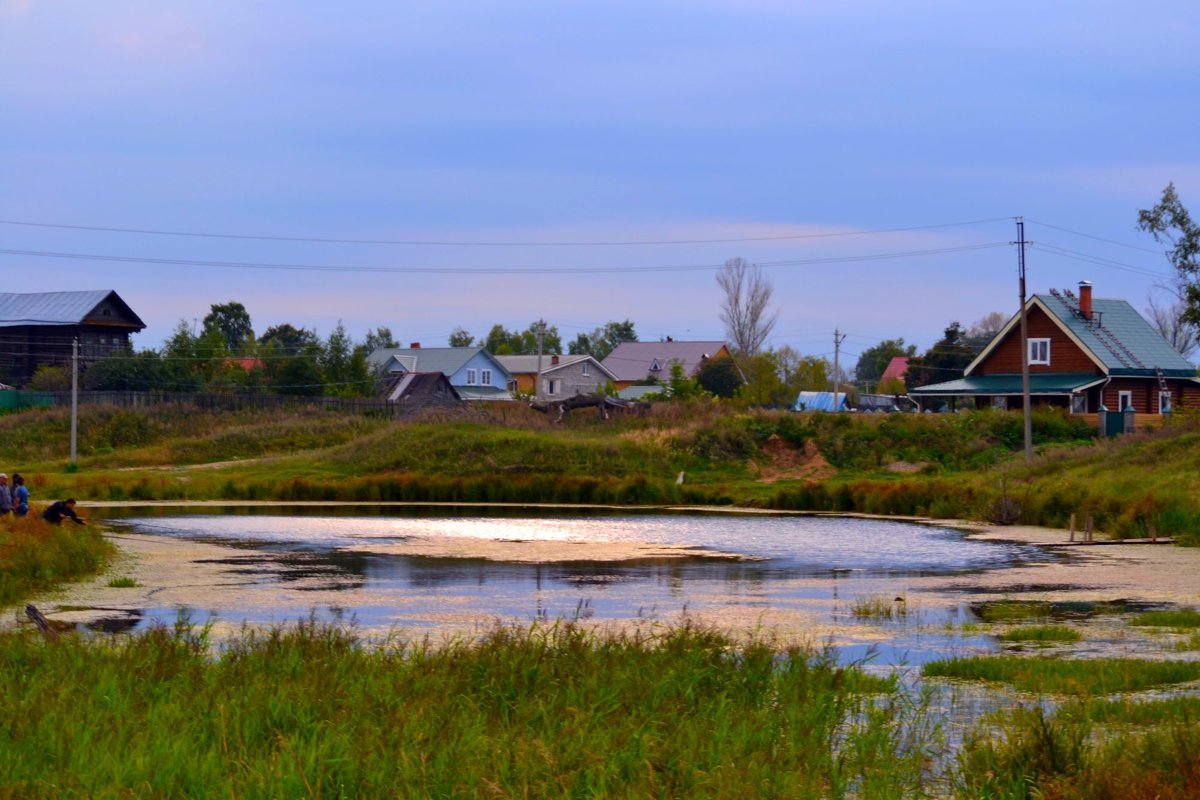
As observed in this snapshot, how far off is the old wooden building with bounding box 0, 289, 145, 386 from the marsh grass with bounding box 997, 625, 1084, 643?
84.8 metres

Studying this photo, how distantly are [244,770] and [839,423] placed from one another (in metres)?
55.6

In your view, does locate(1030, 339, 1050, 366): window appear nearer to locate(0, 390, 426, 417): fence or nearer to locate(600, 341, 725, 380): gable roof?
locate(0, 390, 426, 417): fence

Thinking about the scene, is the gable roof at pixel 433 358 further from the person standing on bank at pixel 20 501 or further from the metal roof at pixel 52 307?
the person standing on bank at pixel 20 501

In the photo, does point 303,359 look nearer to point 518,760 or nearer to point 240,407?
point 240,407

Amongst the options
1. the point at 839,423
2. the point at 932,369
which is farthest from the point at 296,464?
the point at 932,369

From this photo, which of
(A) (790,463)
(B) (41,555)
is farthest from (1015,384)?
(B) (41,555)

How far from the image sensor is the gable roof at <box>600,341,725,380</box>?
14000cm

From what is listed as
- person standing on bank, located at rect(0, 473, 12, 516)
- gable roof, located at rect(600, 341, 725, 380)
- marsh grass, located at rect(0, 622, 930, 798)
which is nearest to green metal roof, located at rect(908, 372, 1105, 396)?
person standing on bank, located at rect(0, 473, 12, 516)

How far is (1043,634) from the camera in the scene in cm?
1833

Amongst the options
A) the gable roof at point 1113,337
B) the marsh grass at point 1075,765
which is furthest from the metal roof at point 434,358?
the marsh grass at point 1075,765

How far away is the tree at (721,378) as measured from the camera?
11625 cm

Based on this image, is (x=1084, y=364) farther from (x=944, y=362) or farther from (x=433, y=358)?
(x=433, y=358)

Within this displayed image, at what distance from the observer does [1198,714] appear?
Result: 12.3m

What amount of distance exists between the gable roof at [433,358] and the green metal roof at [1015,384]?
168ft
